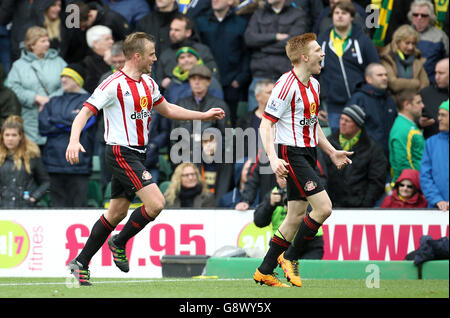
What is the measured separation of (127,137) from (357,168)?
4836 mm

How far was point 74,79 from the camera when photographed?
1335 cm

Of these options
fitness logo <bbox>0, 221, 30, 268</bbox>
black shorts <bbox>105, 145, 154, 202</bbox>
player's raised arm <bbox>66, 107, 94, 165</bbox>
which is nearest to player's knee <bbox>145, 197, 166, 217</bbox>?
black shorts <bbox>105, 145, 154, 202</bbox>

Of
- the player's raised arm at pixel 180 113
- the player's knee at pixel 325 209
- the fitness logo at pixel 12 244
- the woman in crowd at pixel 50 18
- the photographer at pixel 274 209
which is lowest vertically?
the fitness logo at pixel 12 244

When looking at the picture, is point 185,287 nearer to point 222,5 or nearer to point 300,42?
point 300,42

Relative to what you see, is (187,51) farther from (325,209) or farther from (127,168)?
(325,209)

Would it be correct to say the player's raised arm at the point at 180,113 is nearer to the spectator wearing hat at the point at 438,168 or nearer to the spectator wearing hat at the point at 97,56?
the spectator wearing hat at the point at 438,168

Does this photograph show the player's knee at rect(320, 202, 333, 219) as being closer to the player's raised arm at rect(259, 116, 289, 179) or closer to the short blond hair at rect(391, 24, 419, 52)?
the player's raised arm at rect(259, 116, 289, 179)

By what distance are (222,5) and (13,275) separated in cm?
507

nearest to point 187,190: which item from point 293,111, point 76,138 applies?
point 293,111

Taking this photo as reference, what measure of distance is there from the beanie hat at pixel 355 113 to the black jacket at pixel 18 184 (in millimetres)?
4092

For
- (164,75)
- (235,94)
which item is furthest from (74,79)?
(235,94)

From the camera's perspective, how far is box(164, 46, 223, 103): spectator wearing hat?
44.1ft

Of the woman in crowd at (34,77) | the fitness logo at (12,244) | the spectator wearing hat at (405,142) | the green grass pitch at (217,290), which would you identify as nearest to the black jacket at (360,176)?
the spectator wearing hat at (405,142)

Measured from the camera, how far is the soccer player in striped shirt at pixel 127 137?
8516mm
